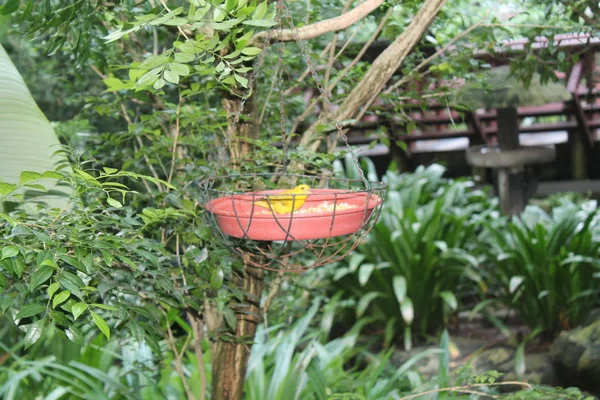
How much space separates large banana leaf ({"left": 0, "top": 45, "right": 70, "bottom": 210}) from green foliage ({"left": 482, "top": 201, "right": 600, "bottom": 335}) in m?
2.50

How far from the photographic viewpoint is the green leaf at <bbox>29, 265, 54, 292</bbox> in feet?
3.52

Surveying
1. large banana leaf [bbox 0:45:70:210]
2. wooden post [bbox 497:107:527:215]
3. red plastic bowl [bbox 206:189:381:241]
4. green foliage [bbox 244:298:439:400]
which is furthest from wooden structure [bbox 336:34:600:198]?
red plastic bowl [bbox 206:189:381:241]

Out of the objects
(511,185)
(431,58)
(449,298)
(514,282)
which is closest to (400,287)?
(449,298)

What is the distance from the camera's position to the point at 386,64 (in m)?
1.76

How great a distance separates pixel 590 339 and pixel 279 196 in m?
2.37

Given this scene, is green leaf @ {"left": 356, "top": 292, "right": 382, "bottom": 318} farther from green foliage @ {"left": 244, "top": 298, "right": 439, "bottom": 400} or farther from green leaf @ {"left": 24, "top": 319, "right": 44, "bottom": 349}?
green leaf @ {"left": 24, "top": 319, "right": 44, "bottom": 349}

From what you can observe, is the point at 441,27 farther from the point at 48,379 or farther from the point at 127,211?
the point at 48,379

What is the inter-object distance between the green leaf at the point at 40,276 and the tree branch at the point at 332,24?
66 cm

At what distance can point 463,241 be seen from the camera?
3869 millimetres

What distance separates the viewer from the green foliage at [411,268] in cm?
368

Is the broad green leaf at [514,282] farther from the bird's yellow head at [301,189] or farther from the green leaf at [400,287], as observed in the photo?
the bird's yellow head at [301,189]

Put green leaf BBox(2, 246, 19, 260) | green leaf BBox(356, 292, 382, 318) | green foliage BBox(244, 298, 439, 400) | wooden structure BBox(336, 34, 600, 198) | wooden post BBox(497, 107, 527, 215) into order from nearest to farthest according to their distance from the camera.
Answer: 1. green leaf BBox(2, 246, 19, 260)
2. green foliage BBox(244, 298, 439, 400)
3. green leaf BBox(356, 292, 382, 318)
4. wooden post BBox(497, 107, 527, 215)
5. wooden structure BBox(336, 34, 600, 198)

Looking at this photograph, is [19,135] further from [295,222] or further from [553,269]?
[553,269]

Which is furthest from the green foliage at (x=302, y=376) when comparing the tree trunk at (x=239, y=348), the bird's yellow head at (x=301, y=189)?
the bird's yellow head at (x=301, y=189)
